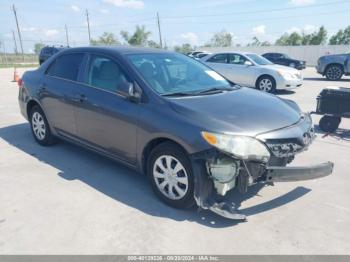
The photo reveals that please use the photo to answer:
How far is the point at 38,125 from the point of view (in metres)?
5.70

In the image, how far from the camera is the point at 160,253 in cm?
293

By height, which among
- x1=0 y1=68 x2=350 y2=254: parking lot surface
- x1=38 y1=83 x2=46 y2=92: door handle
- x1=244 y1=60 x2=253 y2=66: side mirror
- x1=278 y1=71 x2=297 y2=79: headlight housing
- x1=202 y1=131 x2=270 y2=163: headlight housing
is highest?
x1=38 y1=83 x2=46 y2=92: door handle

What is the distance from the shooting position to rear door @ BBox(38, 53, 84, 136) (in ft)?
15.8

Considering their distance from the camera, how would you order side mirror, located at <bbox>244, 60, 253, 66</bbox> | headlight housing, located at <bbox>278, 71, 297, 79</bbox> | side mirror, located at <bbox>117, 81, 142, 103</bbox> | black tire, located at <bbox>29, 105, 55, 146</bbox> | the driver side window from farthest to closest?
the driver side window → side mirror, located at <bbox>244, 60, 253, 66</bbox> → headlight housing, located at <bbox>278, 71, 297, 79</bbox> → black tire, located at <bbox>29, 105, 55, 146</bbox> → side mirror, located at <bbox>117, 81, 142, 103</bbox>

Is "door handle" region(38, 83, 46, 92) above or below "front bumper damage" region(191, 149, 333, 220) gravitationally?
above

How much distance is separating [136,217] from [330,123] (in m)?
5.04

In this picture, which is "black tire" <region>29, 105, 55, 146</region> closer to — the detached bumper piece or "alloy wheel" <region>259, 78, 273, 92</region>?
the detached bumper piece

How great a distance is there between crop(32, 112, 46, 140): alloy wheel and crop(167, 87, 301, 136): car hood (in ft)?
9.52

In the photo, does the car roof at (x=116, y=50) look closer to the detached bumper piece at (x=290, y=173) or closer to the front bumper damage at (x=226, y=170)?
the front bumper damage at (x=226, y=170)

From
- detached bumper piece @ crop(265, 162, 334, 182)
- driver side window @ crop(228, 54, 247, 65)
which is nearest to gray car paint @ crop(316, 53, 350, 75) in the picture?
driver side window @ crop(228, 54, 247, 65)

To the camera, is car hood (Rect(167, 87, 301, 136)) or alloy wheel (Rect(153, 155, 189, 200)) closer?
car hood (Rect(167, 87, 301, 136))

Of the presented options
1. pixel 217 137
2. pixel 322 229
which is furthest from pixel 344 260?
pixel 217 137

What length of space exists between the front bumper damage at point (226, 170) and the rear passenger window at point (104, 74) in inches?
55.9

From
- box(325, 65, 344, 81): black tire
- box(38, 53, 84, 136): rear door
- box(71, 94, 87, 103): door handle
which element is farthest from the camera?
box(325, 65, 344, 81): black tire
